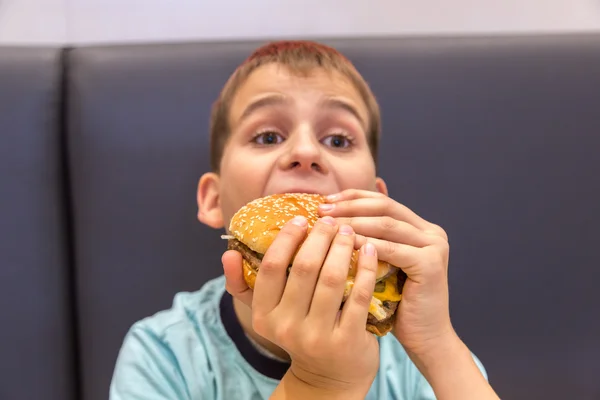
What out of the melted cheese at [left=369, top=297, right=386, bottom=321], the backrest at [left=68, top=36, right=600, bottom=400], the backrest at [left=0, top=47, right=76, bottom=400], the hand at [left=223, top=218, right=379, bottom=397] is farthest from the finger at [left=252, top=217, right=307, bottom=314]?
the backrest at [left=0, top=47, right=76, bottom=400]

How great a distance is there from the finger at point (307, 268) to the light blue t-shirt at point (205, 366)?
31cm

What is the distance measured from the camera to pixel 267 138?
83 centimetres

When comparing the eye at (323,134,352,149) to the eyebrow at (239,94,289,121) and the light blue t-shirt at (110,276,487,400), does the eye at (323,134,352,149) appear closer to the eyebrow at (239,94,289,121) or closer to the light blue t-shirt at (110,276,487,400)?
the eyebrow at (239,94,289,121)

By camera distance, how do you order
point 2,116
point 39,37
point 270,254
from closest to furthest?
point 270,254 < point 2,116 < point 39,37

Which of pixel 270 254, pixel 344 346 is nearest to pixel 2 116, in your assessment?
pixel 270 254

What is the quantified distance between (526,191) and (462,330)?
362 millimetres

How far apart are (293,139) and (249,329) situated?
1.20 ft

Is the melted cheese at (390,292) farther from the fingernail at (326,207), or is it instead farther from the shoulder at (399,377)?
the shoulder at (399,377)

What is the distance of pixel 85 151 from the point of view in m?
1.10

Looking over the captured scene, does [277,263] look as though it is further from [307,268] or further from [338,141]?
[338,141]

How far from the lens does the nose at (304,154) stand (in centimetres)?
74

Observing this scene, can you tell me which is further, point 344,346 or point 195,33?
point 195,33

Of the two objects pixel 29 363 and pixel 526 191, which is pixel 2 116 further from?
pixel 526 191

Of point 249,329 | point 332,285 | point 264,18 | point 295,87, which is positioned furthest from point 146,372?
point 264,18
